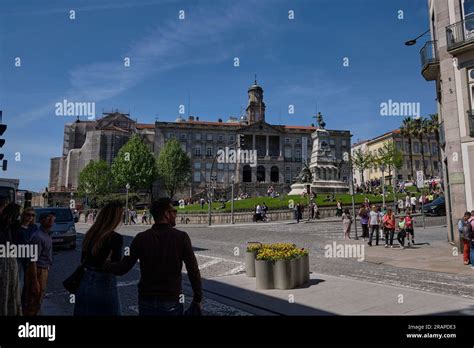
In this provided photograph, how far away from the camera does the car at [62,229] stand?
15.7 metres

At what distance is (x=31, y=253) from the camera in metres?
5.70

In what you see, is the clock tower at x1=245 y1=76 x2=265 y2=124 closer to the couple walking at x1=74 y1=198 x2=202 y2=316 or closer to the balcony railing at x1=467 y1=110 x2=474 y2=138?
the balcony railing at x1=467 y1=110 x2=474 y2=138

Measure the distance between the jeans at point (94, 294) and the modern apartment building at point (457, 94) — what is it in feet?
51.5

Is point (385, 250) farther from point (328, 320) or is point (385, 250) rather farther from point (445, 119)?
point (328, 320)

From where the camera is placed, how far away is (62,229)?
1593 centimetres

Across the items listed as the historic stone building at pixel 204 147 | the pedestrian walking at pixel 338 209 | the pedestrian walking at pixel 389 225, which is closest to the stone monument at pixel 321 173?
the pedestrian walking at pixel 338 209

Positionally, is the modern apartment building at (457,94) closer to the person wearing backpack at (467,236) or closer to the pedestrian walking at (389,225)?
the pedestrian walking at (389,225)

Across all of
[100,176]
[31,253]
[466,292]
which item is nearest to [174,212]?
[31,253]

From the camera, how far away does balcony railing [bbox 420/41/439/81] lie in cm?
1700

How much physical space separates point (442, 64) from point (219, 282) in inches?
571

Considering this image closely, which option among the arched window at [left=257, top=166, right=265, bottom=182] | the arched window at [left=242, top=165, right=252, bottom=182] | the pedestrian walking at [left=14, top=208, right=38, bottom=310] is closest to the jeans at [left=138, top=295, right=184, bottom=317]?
the pedestrian walking at [left=14, top=208, right=38, bottom=310]

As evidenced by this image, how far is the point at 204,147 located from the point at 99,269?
273ft

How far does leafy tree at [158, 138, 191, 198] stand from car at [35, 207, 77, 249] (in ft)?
184

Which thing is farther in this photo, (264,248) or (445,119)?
(445,119)
